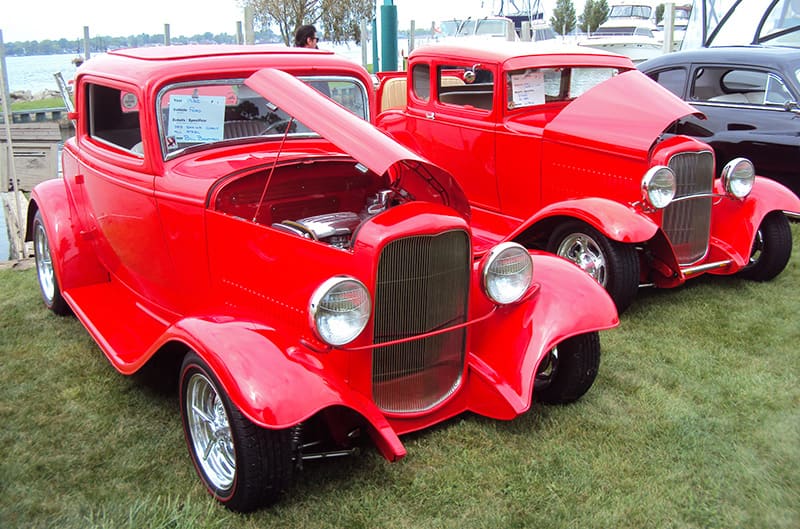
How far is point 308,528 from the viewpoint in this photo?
2.63m

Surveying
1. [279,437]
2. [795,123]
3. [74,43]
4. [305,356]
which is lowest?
[279,437]

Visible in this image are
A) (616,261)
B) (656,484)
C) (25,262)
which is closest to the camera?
(656,484)

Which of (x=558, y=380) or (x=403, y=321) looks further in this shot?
(x=558, y=380)

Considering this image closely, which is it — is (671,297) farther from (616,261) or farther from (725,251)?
(616,261)

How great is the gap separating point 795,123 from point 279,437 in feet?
20.5

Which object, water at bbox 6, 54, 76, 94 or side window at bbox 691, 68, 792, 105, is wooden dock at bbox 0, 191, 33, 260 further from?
water at bbox 6, 54, 76, 94

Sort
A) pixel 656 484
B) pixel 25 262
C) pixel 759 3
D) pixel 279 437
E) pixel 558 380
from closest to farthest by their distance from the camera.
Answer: pixel 279 437 → pixel 656 484 → pixel 558 380 → pixel 25 262 → pixel 759 3

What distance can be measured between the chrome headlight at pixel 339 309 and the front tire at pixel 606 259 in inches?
85.8

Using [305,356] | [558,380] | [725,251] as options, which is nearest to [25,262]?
[305,356]

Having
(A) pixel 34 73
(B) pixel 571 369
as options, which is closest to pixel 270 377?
(B) pixel 571 369

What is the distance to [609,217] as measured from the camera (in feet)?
14.7

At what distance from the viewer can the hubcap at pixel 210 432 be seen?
2787mm

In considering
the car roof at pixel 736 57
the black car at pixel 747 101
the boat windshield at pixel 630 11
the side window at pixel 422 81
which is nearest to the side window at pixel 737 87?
the black car at pixel 747 101

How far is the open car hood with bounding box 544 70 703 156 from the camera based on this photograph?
488 centimetres
